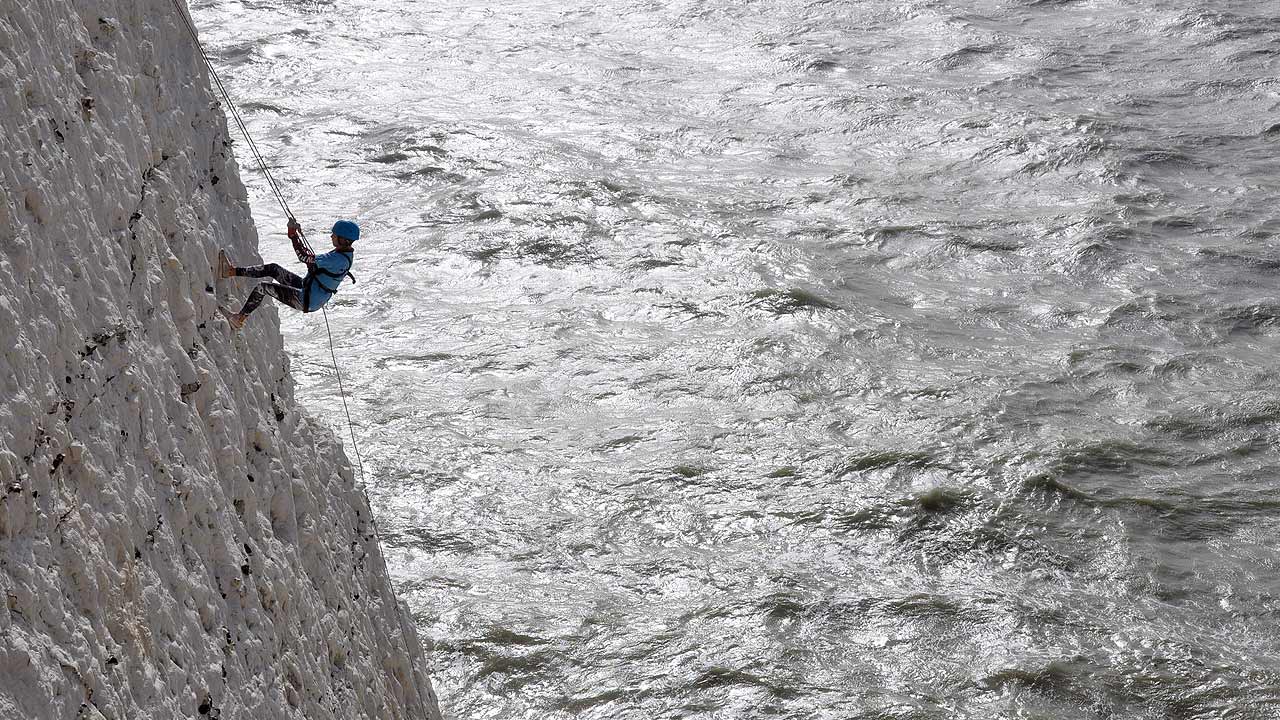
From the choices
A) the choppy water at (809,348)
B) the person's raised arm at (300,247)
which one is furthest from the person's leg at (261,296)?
the choppy water at (809,348)

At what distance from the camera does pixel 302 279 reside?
3896 millimetres

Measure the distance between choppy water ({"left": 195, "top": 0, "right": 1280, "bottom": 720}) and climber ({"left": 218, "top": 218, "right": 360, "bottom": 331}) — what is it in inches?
150

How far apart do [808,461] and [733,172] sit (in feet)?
16.4

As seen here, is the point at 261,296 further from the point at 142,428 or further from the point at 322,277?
the point at 142,428

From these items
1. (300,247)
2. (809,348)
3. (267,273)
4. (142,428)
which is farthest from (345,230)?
(809,348)

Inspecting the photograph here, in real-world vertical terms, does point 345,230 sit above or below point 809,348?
above

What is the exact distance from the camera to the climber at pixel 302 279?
3.75 m

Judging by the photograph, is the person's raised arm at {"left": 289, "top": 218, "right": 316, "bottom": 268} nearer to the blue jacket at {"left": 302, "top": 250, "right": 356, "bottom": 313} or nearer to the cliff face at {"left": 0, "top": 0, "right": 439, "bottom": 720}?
the blue jacket at {"left": 302, "top": 250, "right": 356, "bottom": 313}

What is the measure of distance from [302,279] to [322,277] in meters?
0.06

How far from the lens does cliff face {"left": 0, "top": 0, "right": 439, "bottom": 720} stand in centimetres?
260

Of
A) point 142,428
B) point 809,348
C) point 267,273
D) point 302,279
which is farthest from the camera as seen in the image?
point 809,348

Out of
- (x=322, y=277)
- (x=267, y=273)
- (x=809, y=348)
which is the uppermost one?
(x=267, y=273)

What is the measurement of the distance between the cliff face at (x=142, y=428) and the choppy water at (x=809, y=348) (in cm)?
351

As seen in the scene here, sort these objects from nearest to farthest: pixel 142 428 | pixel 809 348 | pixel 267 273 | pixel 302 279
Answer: pixel 142 428 < pixel 267 273 < pixel 302 279 < pixel 809 348
